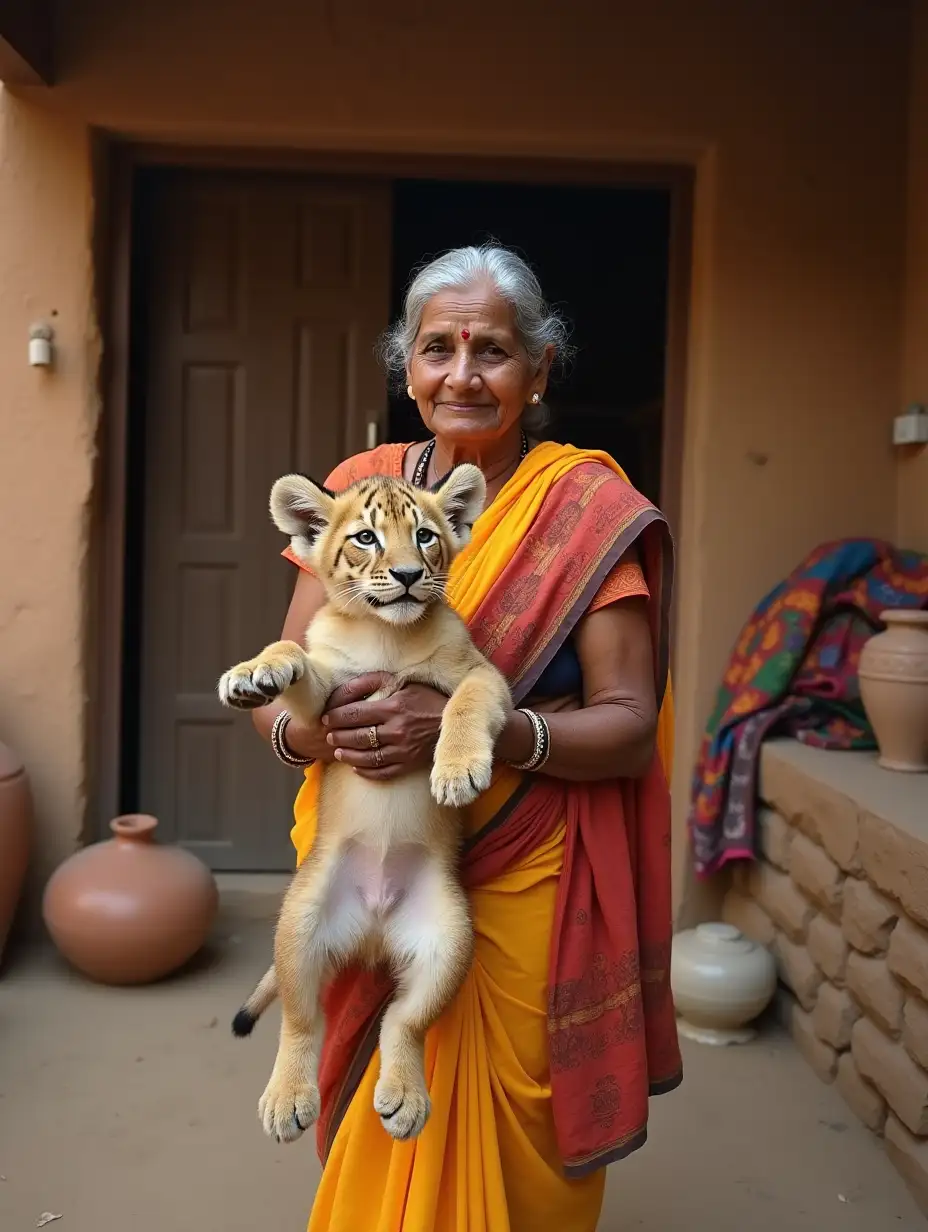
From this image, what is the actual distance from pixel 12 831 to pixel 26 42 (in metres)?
3.12

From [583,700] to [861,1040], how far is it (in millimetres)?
2094

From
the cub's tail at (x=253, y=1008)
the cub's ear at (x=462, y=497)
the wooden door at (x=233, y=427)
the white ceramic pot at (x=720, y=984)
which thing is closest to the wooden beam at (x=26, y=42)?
the wooden door at (x=233, y=427)

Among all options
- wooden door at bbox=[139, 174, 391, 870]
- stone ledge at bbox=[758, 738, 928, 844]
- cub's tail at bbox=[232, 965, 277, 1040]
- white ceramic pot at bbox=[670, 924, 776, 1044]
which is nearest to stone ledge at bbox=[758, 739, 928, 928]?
stone ledge at bbox=[758, 738, 928, 844]

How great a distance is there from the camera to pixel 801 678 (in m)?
4.38

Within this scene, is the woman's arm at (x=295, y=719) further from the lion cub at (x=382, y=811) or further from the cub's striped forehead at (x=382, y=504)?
the cub's striped forehead at (x=382, y=504)

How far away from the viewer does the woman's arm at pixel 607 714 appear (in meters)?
1.97

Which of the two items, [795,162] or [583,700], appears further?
[795,162]

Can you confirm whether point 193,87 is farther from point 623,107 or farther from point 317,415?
point 623,107

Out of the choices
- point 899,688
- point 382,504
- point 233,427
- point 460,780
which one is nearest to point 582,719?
point 460,780

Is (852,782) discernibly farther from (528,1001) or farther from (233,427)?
(233,427)

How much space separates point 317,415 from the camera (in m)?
5.29

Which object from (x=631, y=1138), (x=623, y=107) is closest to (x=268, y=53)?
(x=623, y=107)

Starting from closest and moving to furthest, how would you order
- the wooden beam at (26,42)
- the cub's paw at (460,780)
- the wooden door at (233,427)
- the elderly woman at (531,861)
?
the cub's paw at (460,780) → the elderly woman at (531,861) → the wooden beam at (26,42) → the wooden door at (233,427)

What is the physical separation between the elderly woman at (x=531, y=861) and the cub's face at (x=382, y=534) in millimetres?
231
